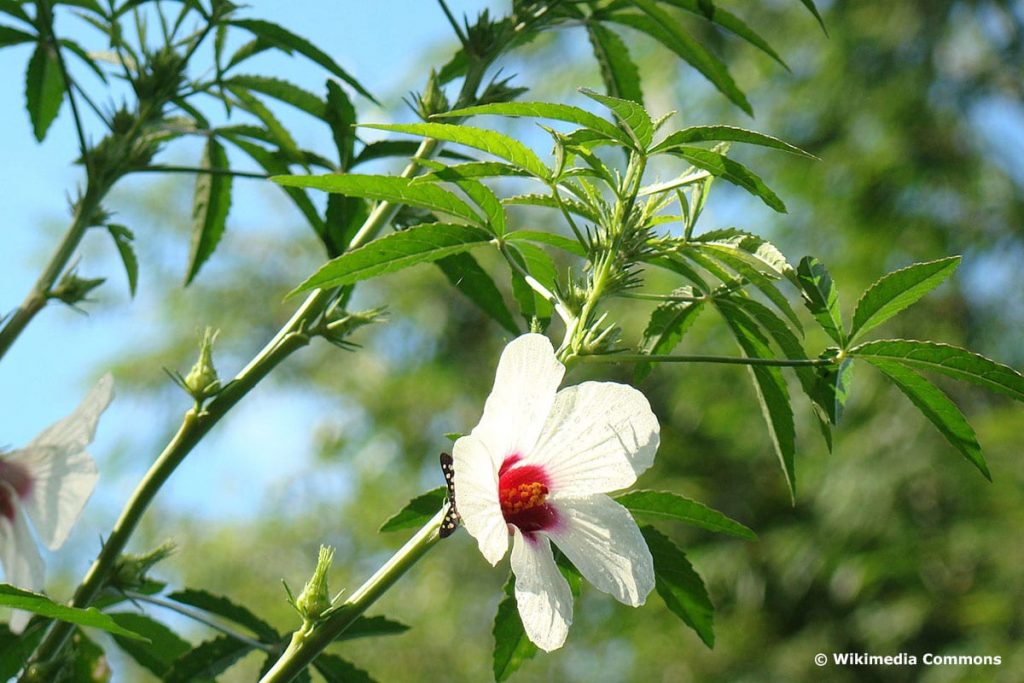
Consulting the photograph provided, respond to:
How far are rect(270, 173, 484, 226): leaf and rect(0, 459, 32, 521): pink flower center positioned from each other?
8.6 inches

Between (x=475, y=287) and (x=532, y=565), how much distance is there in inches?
11.2

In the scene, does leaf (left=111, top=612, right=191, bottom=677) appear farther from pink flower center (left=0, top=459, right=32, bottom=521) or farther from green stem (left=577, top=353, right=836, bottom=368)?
green stem (left=577, top=353, right=836, bottom=368)

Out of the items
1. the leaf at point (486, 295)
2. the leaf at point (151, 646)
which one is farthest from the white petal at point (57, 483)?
the leaf at point (486, 295)

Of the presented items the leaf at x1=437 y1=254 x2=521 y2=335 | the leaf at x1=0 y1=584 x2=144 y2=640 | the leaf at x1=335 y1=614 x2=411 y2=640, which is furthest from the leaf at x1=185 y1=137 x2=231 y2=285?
the leaf at x1=0 y1=584 x2=144 y2=640

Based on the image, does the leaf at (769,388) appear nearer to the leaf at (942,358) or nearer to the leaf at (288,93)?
the leaf at (942,358)

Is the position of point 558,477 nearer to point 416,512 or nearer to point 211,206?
point 416,512

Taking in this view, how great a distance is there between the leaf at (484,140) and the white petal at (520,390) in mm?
85

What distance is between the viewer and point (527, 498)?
0.43 meters

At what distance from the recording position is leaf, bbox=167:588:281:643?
59cm

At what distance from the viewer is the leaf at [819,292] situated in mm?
480

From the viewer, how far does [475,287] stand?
67 cm

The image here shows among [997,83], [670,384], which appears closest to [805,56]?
[997,83]

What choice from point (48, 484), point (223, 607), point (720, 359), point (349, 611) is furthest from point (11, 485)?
point (720, 359)

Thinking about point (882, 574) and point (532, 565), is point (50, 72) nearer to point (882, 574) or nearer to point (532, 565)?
point (532, 565)
